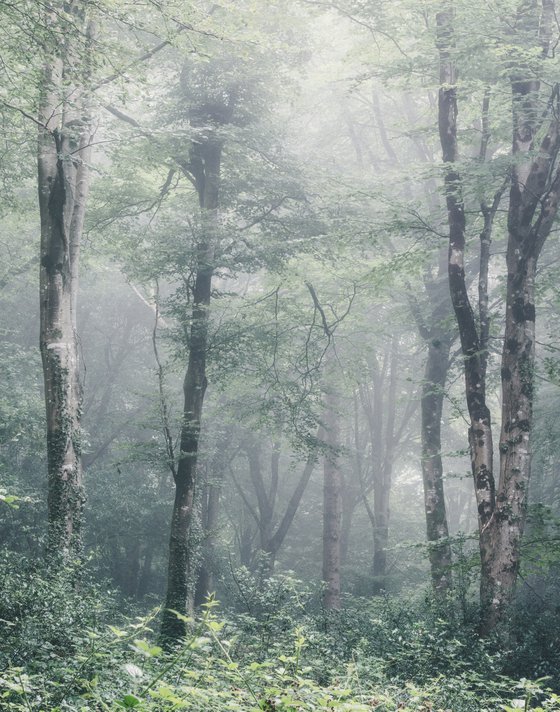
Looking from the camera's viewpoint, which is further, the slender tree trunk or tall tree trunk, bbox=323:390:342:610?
tall tree trunk, bbox=323:390:342:610

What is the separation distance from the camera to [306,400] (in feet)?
46.2

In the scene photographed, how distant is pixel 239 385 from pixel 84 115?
773cm

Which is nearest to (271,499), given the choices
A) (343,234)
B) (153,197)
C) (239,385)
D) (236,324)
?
(239,385)

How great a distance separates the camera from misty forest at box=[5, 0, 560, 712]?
5660 mm

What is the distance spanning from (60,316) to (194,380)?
3.66m

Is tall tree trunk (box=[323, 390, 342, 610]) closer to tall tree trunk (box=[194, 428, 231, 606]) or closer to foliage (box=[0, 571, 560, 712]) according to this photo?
tall tree trunk (box=[194, 428, 231, 606])

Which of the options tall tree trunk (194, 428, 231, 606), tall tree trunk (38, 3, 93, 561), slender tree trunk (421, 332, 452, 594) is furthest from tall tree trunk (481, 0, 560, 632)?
tall tree trunk (194, 428, 231, 606)

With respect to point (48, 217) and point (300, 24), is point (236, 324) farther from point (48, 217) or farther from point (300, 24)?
point (300, 24)

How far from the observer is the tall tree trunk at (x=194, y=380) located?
456 inches

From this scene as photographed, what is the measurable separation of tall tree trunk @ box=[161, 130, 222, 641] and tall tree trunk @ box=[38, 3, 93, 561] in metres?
2.55

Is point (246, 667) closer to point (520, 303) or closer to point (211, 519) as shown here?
point (520, 303)

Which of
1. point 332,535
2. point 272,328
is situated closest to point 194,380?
point 272,328

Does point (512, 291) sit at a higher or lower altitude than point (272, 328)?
lower

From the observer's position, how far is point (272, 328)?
14258mm
